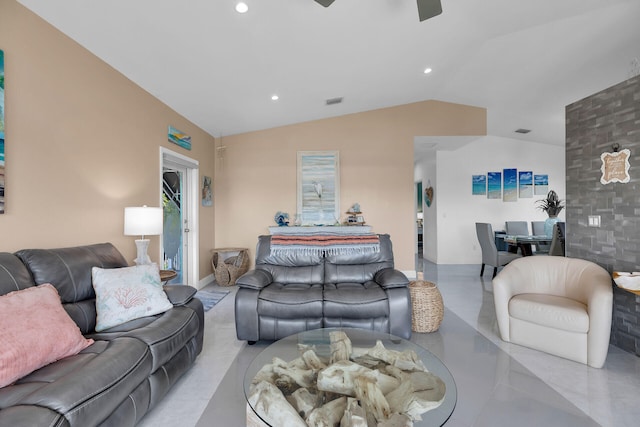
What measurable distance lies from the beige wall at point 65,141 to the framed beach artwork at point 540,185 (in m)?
7.53

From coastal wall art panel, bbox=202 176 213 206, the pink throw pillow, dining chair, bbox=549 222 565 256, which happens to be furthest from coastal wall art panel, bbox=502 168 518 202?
the pink throw pillow

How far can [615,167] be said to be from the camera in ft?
8.11

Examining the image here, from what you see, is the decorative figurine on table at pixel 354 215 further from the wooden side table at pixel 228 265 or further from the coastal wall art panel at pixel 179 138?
the coastal wall art panel at pixel 179 138

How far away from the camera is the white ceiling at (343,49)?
229cm

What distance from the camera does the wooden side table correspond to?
4.62 metres

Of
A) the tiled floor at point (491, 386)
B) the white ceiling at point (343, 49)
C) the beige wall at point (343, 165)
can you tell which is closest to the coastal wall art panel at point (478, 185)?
the beige wall at point (343, 165)

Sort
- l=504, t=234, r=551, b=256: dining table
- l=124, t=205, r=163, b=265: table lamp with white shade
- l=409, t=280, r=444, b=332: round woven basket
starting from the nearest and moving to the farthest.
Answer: l=124, t=205, r=163, b=265: table lamp with white shade, l=409, t=280, r=444, b=332: round woven basket, l=504, t=234, r=551, b=256: dining table

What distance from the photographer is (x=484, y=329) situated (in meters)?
2.87

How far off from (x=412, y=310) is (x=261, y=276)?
1506 mm

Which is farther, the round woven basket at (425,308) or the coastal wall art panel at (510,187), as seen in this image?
the coastal wall art panel at (510,187)

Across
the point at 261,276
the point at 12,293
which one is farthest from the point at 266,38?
the point at 12,293

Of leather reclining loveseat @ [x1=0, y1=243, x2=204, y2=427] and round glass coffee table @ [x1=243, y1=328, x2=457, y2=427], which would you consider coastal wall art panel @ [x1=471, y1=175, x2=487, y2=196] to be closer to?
round glass coffee table @ [x1=243, y1=328, x2=457, y2=427]

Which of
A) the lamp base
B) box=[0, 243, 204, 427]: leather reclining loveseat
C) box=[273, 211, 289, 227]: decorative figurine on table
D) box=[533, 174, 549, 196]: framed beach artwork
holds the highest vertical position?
box=[533, 174, 549, 196]: framed beach artwork

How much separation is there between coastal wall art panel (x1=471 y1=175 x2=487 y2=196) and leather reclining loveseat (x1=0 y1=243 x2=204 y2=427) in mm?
6241
